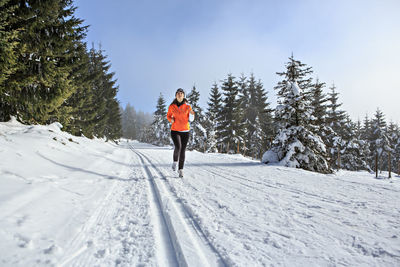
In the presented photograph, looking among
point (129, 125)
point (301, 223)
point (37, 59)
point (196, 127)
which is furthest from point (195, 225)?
point (129, 125)

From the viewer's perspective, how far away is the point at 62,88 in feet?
22.7

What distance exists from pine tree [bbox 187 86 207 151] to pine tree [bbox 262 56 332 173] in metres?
18.9

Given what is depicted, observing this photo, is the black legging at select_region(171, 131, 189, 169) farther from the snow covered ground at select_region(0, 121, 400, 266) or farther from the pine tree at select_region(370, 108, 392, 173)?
the pine tree at select_region(370, 108, 392, 173)

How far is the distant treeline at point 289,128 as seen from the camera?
862cm

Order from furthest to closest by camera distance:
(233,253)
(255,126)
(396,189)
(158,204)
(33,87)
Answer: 1. (255,126)
2. (33,87)
3. (396,189)
4. (158,204)
5. (233,253)

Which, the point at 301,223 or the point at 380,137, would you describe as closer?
the point at 301,223

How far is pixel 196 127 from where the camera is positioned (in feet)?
92.9

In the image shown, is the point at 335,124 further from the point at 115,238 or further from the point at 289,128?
the point at 115,238

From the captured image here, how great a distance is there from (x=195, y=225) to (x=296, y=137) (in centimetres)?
827

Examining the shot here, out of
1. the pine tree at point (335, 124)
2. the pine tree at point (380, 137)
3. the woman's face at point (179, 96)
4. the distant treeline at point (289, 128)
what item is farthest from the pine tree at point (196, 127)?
the pine tree at point (380, 137)

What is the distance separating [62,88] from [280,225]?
846 centimetres

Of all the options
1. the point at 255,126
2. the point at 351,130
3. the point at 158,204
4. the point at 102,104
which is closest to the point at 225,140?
the point at 255,126

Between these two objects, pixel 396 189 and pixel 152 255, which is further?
pixel 396 189

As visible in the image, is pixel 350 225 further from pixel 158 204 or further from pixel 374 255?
pixel 158 204
